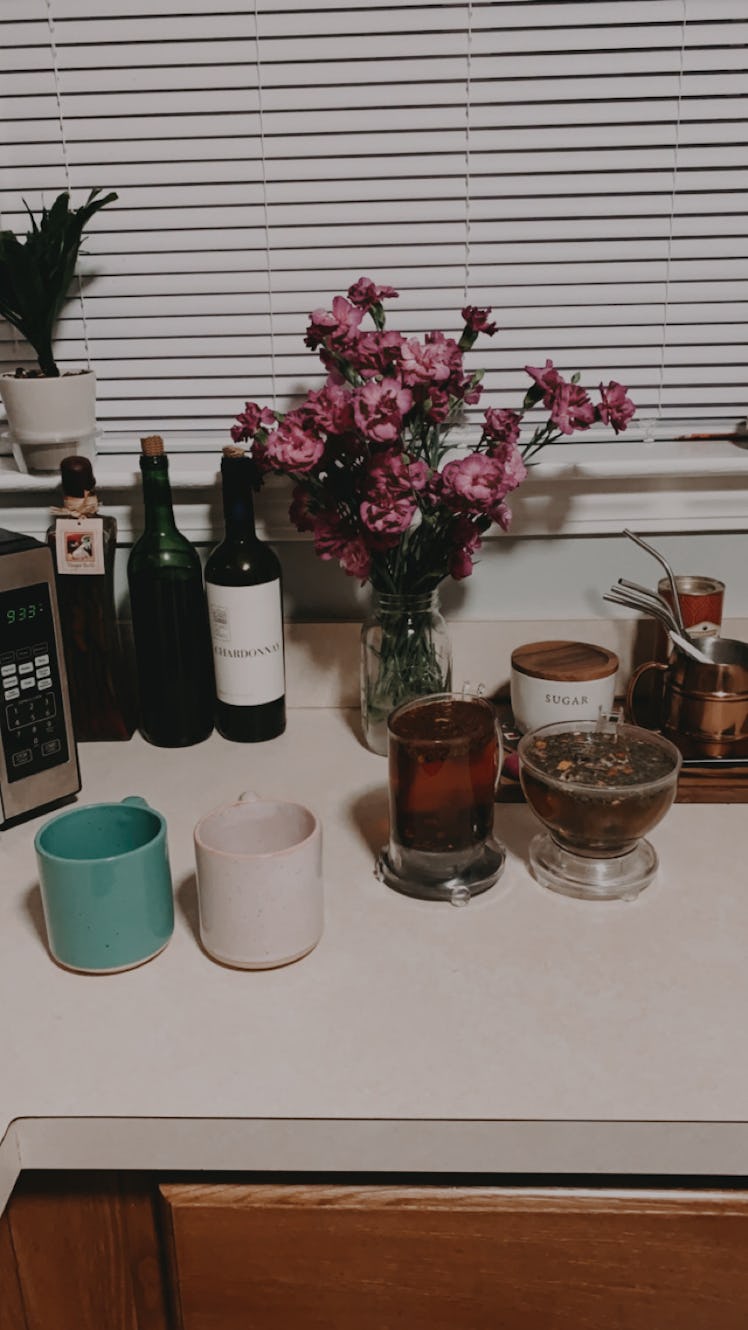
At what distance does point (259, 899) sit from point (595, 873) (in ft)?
1.01

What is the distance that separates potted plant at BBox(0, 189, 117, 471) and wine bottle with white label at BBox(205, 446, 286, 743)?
0.21m

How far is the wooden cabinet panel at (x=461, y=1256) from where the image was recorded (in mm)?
710

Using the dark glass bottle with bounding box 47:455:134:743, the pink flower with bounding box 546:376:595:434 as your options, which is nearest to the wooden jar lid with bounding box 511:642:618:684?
the pink flower with bounding box 546:376:595:434

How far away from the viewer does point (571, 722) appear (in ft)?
3.36

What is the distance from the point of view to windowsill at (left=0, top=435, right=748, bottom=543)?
4.09 ft

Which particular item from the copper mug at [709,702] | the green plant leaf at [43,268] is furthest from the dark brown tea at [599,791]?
the green plant leaf at [43,268]

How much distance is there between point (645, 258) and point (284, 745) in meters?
0.70

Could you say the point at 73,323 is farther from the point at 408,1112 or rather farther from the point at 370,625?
the point at 408,1112

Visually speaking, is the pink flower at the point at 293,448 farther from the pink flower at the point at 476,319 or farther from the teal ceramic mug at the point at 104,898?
the teal ceramic mug at the point at 104,898

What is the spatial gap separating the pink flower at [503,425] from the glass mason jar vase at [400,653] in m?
0.18

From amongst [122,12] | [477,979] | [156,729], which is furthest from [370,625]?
[122,12]

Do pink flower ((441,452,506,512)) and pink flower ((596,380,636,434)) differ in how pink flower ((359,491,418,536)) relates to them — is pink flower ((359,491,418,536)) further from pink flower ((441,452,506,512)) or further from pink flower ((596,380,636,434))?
pink flower ((596,380,636,434))

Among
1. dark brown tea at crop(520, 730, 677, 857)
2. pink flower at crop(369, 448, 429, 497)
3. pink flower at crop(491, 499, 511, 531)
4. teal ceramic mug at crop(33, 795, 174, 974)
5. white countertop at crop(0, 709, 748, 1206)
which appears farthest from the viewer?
pink flower at crop(491, 499, 511, 531)

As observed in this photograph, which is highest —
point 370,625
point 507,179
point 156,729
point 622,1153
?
point 507,179
